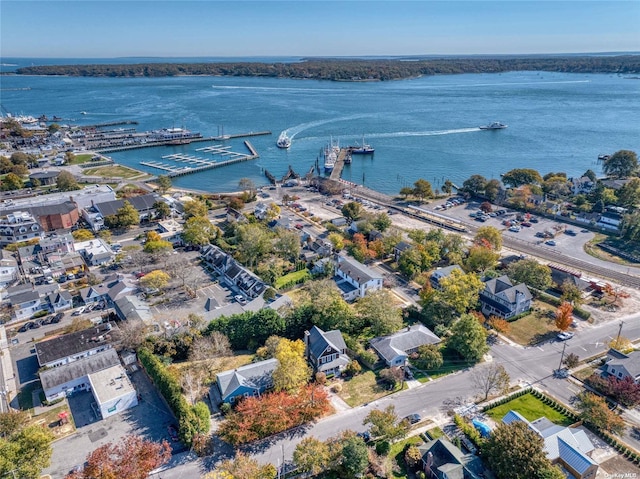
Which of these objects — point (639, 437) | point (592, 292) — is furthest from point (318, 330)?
point (592, 292)

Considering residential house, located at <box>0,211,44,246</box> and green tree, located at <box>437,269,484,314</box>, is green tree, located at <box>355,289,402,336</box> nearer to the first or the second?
green tree, located at <box>437,269,484,314</box>

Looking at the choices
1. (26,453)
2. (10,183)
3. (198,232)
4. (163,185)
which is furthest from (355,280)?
(10,183)

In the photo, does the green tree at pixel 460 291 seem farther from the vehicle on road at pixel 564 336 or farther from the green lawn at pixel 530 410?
the green lawn at pixel 530 410

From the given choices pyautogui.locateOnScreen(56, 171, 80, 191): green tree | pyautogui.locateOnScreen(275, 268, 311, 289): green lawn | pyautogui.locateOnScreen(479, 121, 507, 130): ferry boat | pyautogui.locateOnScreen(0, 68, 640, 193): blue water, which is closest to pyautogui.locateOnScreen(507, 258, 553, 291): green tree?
pyautogui.locateOnScreen(275, 268, 311, 289): green lawn

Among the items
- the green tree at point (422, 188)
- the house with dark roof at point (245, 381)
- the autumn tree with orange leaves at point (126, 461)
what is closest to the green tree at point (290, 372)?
the house with dark roof at point (245, 381)

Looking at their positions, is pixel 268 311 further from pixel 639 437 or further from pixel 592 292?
pixel 592 292

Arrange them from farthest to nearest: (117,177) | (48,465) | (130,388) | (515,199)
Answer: (117,177) → (515,199) → (130,388) → (48,465)

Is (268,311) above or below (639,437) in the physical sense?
above
